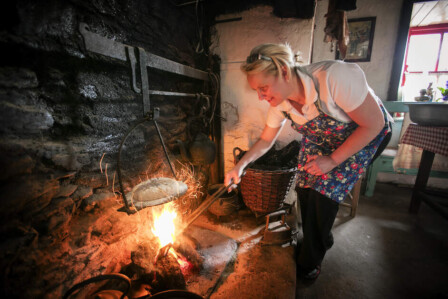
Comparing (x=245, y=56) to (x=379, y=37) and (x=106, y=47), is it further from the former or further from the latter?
(x=379, y=37)

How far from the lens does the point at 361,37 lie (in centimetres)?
411

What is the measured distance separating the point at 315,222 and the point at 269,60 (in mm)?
1423

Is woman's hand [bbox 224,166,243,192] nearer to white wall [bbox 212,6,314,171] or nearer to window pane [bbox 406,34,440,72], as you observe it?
white wall [bbox 212,6,314,171]

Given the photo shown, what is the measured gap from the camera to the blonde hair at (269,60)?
52.2 inches

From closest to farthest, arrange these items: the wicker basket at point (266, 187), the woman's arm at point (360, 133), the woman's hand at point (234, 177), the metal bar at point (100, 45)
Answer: the metal bar at point (100, 45)
the woman's arm at point (360, 133)
the woman's hand at point (234, 177)
the wicker basket at point (266, 187)

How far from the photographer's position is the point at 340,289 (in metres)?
1.83

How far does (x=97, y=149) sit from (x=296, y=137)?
2.40 m

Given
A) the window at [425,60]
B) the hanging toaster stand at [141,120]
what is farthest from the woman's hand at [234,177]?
the window at [425,60]

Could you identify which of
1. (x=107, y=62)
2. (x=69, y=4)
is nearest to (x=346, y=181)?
(x=107, y=62)

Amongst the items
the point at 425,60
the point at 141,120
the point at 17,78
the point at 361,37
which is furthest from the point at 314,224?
the point at 425,60

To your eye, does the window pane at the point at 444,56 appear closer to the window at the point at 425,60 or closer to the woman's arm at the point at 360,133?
the window at the point at 425,60

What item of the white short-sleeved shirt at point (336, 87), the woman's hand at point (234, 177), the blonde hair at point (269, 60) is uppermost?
the blonde hair at point (269, 60)

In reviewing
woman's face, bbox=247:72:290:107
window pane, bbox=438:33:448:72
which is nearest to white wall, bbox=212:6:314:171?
woman's face, bbox=247:72:290:107

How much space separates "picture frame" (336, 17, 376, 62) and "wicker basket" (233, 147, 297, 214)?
3.56 m
